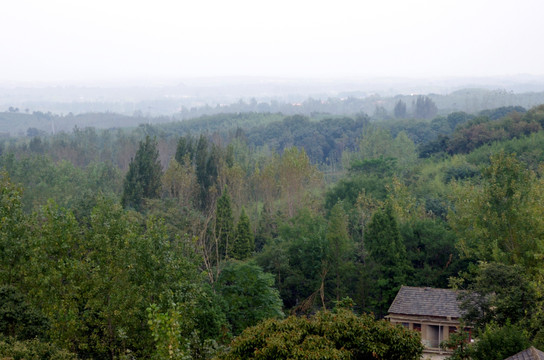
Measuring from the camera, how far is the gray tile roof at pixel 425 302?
83.5ft

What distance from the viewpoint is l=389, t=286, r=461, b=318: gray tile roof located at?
83.5 ft

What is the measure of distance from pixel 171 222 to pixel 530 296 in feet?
67.6

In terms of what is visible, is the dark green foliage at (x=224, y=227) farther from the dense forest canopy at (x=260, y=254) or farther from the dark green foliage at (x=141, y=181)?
the dark green foliage at (x=141, y=181)

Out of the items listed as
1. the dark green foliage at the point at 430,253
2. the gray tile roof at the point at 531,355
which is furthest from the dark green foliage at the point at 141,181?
the gray tile roof at the point at 531,355

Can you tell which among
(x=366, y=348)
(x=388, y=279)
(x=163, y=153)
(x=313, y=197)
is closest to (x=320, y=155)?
(x=163, y=153)

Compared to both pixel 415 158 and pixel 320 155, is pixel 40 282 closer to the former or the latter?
pixel 415 158

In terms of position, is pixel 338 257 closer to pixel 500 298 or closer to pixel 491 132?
pixel 500 298

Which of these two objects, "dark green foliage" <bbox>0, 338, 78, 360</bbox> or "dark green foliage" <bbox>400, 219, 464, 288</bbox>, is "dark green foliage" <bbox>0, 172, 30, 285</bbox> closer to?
"dark green foliage" <bbox>0, 338, 78, 360</bbox>

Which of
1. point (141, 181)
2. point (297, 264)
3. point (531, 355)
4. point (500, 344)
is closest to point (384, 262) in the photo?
point (297, 264)

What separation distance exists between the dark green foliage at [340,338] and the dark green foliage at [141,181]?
26531 mm

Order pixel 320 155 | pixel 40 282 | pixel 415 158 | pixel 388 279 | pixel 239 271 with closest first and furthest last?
1. pixel 40 282
2. pixel 239 271
3. pixel 388 279
4. pixel 415 158
5. pixel 320 155

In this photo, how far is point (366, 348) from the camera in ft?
48.4

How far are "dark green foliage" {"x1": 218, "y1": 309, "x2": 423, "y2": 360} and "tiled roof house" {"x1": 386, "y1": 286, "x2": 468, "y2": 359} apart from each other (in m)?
10.6

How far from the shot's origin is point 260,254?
3181 centimetres
